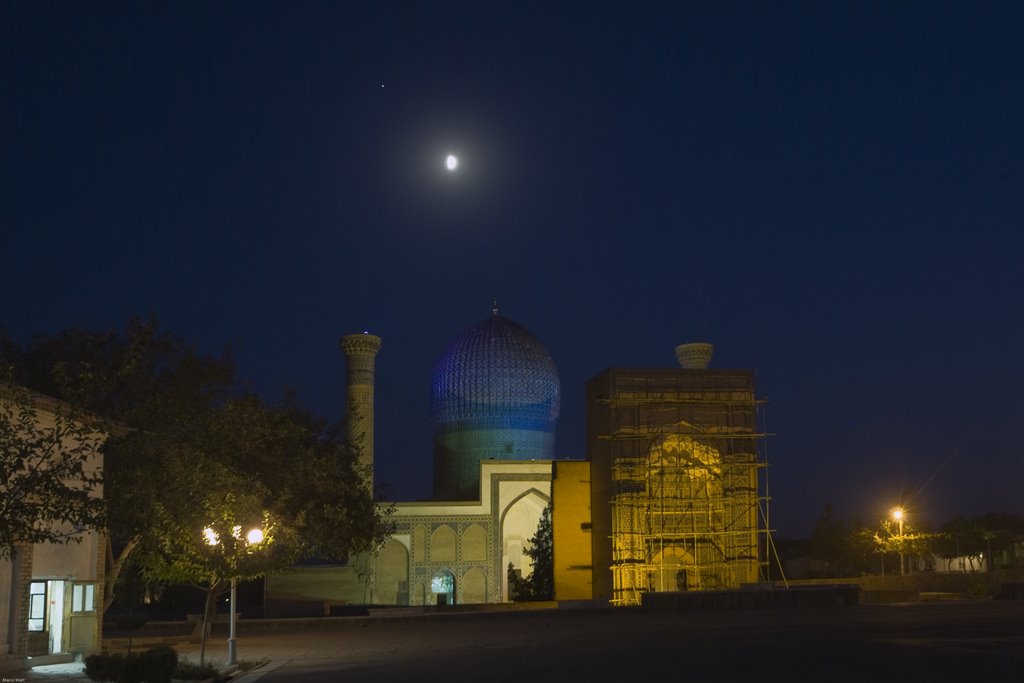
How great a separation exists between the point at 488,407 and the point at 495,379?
120 cm

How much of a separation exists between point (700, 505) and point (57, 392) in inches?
720

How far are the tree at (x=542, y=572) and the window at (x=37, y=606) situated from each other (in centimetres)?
1948

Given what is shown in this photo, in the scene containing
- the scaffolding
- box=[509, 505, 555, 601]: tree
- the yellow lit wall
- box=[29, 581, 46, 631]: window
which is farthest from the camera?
box=[509, 505, 555, 601]: tree

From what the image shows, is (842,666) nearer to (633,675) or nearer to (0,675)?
(633,675)

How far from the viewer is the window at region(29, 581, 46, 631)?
1698cm

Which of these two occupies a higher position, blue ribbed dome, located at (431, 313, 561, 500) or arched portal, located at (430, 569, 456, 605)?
blue ribbed dome, located at (431, 313, 561, 500)

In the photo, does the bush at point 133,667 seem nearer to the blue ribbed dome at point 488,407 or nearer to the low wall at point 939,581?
the low wall at point 939,581

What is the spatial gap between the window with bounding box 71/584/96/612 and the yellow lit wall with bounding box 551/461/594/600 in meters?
17.8

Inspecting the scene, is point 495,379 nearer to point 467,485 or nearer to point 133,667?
point 467,485

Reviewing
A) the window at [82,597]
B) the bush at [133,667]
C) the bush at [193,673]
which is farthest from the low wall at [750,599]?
the bush at [133,667]

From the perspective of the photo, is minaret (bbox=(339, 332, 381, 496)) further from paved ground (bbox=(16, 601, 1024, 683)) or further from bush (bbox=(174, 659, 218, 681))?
bush (bbox=(174, 659, 218, 681))

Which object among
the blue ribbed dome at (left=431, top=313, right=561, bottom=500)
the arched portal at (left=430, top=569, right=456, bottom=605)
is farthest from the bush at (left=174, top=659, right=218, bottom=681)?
the blue ribbed dome at (left=431, top=313, right=561, bottom=500)

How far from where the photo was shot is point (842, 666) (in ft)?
41.2

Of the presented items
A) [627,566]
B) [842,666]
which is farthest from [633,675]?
[627,566]
